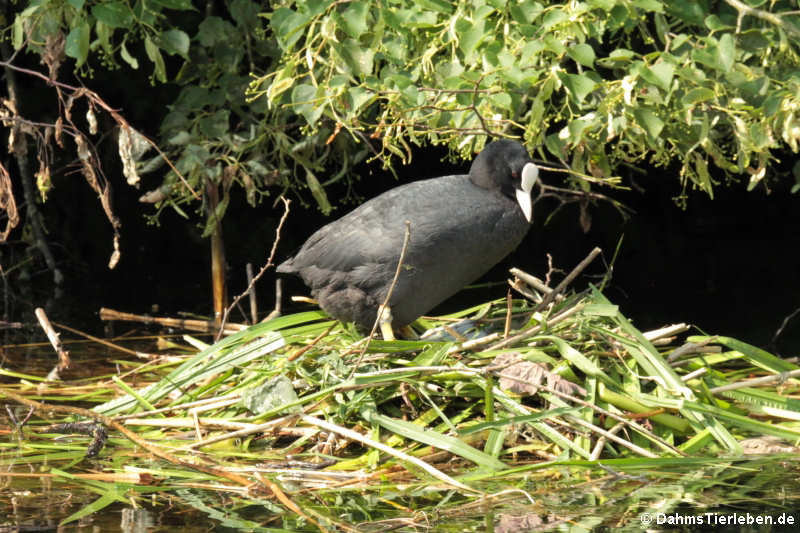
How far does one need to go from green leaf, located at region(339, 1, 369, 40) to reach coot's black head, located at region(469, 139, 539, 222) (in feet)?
1.82

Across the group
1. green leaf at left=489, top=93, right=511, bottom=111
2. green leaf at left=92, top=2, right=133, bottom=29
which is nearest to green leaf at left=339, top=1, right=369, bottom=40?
green leaf at left=489, top=93, right=511, bottom=111

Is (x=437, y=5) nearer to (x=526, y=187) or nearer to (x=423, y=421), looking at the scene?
(x=526, y=187)

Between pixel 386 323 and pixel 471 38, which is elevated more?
pixel 471 38

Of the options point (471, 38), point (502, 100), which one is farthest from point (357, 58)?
point (502, 100)

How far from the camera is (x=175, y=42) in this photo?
14.7 feet

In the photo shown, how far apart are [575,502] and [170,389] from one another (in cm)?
142

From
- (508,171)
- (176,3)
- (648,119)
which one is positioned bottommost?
(508,171)

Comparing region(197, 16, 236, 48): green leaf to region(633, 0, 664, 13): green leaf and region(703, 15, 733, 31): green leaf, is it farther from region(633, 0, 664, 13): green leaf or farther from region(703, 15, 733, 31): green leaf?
region(703, 15, 733, 31): green leaf

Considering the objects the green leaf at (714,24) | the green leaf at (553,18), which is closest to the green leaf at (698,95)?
the green leaf at (714,24)

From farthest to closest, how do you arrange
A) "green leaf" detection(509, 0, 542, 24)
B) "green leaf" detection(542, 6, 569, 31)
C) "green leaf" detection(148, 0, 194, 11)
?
"green leaf" detection(148, 0, 194, 11), "green leaf" detection(509, 0, 542, 24), "green leaf" detection(542, 6, 569, 31)

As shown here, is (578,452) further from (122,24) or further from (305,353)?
(122,24)

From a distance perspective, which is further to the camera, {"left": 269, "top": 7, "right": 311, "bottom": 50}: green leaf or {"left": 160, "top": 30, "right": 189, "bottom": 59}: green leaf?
{"left": 160, "top": 30, "right": 189, "bottom": 59}: green leaf

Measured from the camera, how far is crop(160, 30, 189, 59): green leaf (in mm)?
4457

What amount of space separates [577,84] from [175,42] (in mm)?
1723
